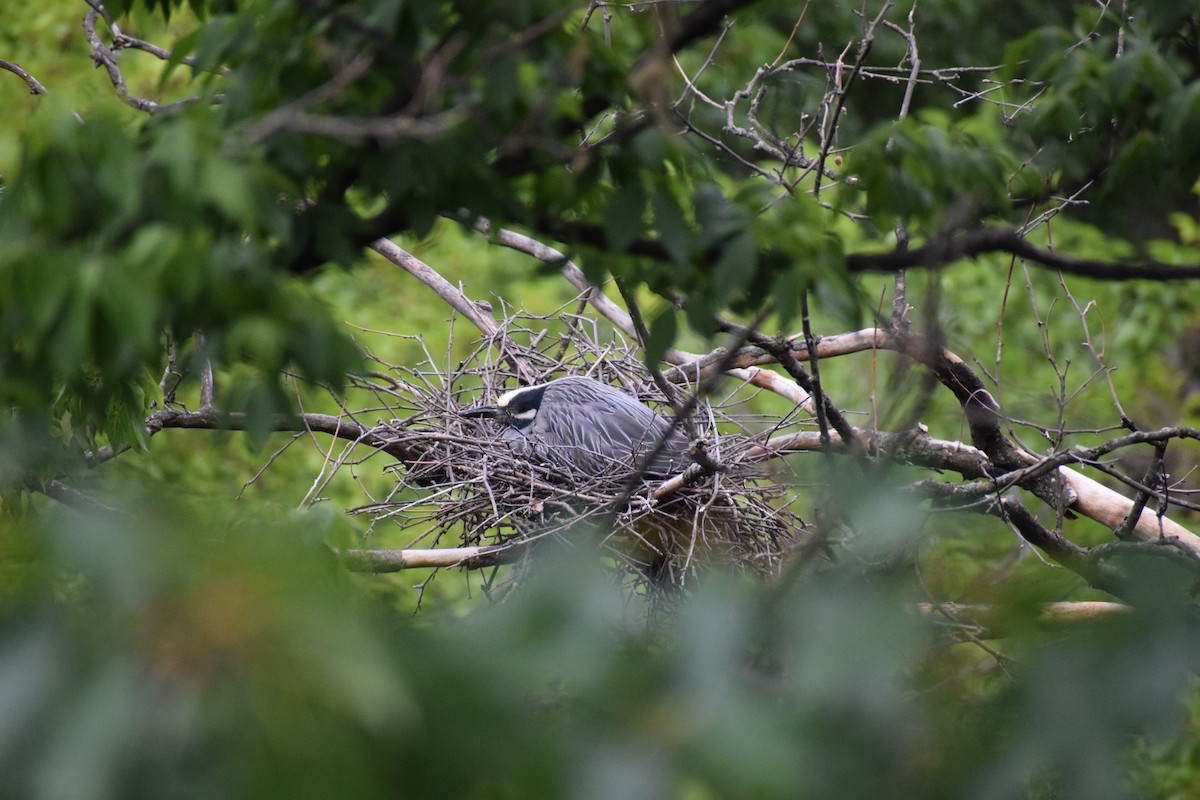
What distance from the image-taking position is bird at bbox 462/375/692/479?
3.83 metres

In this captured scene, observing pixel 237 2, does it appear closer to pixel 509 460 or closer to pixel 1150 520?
pixel 509 460

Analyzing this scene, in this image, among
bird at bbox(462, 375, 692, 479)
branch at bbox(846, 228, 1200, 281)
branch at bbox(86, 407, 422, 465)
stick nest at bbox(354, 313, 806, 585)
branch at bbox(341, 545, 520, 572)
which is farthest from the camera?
bird at bbox(462, 375, 692, 479)

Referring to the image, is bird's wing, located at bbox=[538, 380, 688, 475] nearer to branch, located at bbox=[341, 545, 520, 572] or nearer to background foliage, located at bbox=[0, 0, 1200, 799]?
branch, located at bbox=[341, 545, 520, 572]

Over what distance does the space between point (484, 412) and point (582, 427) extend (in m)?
0.37

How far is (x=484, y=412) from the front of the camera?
160 inches

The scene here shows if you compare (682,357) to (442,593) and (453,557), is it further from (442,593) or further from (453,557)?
(442,593)

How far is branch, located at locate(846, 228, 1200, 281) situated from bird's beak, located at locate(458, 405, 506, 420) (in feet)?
8.29

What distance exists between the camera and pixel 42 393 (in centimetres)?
139

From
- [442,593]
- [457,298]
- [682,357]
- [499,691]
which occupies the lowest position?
[457,298]

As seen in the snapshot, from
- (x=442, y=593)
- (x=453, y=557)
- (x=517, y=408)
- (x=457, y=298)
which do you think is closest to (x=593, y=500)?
(x=453, y=557)

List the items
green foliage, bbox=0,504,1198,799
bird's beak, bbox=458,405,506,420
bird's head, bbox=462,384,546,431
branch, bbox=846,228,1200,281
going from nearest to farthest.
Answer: green foliage, bbox=0,504,1198,799 < branch, bbox=846,228,1200,281 < bird's beak, bbox=458,405,506,420 < bird's head, bbox=462,384,546,431

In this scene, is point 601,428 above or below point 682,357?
below

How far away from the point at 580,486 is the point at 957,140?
184cm

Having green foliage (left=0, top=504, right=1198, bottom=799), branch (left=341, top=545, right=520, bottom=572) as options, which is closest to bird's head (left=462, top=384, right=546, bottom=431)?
branch (left=341, top=545, right=520, bottom=572)
